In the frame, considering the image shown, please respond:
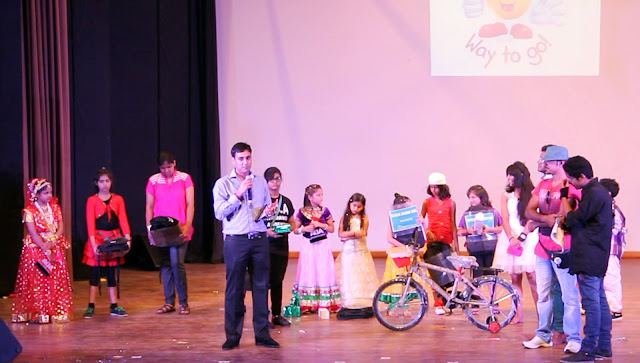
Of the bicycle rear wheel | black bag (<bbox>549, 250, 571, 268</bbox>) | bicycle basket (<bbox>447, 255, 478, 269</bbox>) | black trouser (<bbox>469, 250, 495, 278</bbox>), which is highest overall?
black bag (<bbox>549, 250, 571, 268</bbox>)

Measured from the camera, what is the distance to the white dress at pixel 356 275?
7.07 metres

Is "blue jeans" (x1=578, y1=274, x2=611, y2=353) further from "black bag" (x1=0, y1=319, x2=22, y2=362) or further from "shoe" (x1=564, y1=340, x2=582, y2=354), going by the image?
"black bag" (x1=0, y1=319, x2=22, y2=362)

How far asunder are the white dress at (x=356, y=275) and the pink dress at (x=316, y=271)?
10 centimetres

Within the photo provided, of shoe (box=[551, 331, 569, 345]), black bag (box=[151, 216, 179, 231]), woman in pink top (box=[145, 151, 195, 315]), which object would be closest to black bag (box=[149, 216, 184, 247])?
black bag (box=[151, 216, 179, 231])

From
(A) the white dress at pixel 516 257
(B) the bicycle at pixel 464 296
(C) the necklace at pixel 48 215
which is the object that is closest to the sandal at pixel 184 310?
(C) the necklace at pixel 48 215

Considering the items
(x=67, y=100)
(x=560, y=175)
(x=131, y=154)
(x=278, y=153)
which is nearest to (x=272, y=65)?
(x=278, y=153)

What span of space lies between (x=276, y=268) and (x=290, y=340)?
742 mm

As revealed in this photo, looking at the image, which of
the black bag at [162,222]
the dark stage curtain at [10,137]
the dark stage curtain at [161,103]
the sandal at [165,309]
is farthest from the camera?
the dark stage curtain at [161,103]

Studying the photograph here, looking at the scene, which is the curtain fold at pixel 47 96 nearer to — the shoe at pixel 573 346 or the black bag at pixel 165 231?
the black bag at pixel 165 231

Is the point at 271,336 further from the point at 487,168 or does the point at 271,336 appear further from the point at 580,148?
the point at 580,148

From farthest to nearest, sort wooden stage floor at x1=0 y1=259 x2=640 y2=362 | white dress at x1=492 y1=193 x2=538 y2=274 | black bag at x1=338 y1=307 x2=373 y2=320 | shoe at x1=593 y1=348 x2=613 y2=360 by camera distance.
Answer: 1. black bag at x1=338 y1=307 x2=373 y2=320
2. white dress at x1=492 y1=193 x2=538 y2=274
3. wooden stage floor at x1=0 y1=259 x2=640 y2=362
4. shoe at x1=593 y1=348 x2=613 y2=360

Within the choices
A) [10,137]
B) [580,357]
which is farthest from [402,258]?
[10,137]

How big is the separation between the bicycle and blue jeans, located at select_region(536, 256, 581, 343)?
0.49 metres

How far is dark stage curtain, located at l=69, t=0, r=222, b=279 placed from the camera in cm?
1060
